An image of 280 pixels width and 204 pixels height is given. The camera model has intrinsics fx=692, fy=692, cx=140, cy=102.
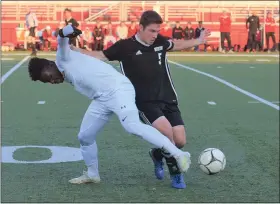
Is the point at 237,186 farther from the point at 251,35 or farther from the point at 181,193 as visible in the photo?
the point at 251,35

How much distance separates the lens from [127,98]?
6.39 meters

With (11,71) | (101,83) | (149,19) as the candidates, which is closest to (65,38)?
(101,83)

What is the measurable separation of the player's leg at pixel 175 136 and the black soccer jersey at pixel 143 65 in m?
0.13

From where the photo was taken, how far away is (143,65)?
6.82 meters

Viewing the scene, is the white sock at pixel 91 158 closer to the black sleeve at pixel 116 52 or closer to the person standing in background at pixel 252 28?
the black sleeve at pixel 116 52

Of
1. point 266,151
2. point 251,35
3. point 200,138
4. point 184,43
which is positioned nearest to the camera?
point 184,43

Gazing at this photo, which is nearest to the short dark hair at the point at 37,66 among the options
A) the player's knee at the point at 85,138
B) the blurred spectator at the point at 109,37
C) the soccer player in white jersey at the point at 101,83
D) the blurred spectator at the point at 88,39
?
the soccer player in white jersey at the point at 101,83

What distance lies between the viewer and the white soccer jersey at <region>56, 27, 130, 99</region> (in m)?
6.36

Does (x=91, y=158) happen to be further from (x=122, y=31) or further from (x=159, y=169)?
(x=122, y=31)

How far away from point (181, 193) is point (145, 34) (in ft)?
5.21

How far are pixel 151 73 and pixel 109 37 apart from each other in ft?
88.0

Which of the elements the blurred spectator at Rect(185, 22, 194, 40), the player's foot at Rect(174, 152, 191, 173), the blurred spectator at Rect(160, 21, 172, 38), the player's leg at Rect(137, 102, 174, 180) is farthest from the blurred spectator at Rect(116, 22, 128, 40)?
the player's foot at Rect(174, 152, 191, 173)

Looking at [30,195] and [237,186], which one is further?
[237,186]

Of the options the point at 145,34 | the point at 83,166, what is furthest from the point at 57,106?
the point at 145,34
